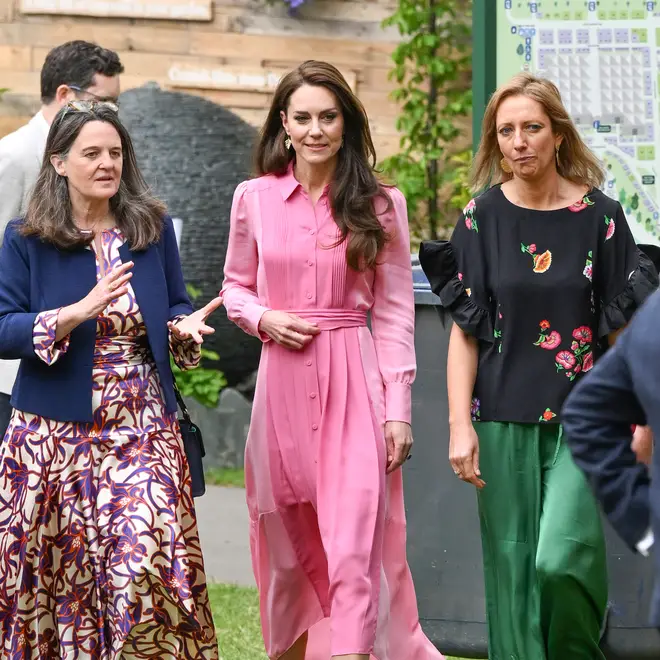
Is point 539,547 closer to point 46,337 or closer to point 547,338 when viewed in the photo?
point 547,338

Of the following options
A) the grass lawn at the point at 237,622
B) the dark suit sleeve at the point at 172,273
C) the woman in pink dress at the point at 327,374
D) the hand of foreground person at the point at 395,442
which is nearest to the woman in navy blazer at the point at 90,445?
the dark suit sleeve at the point at 172,273

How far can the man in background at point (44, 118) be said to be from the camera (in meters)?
4.86

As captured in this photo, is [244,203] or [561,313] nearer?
[561,313]

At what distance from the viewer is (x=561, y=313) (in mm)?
4121

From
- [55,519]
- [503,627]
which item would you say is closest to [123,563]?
[55,519]

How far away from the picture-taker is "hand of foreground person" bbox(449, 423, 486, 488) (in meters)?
4.22

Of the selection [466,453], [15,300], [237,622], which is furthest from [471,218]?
[237,622]

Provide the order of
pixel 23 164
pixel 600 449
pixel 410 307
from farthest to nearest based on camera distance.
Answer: pixel 23 164
pixel 410 307
pixel 600 449

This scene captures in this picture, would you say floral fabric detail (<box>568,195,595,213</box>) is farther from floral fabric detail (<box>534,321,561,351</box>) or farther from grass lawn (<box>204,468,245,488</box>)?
grass lawn (<box>204,468,245,488</box>)

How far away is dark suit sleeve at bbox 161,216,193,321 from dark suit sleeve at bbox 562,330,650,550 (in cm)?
205

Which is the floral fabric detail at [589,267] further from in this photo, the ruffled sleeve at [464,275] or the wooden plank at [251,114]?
the wooden plank at [251,114]

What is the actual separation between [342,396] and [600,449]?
1787 millimetres

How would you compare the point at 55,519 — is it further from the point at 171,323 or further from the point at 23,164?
the point at 23,164

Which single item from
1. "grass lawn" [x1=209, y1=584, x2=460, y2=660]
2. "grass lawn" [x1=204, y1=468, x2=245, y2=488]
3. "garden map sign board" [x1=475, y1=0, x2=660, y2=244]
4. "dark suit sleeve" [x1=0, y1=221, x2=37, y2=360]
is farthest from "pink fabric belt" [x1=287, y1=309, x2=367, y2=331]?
"grass lawn" [x1=204, y1=468, x2=245, y2=488]
